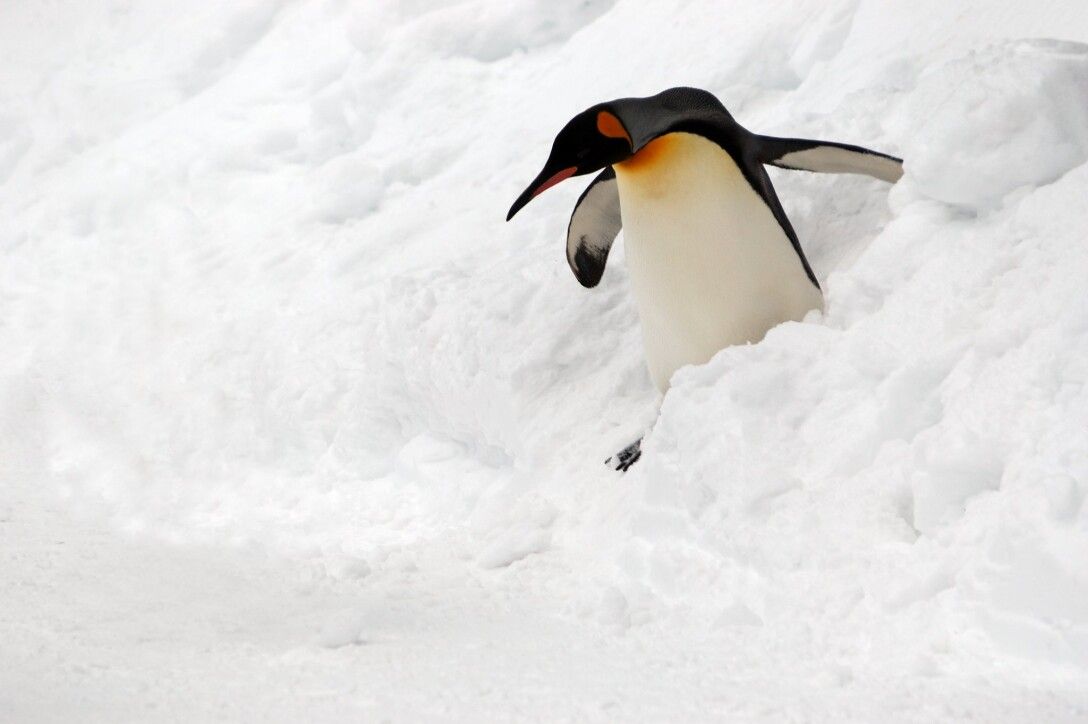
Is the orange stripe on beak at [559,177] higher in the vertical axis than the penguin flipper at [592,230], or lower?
higher

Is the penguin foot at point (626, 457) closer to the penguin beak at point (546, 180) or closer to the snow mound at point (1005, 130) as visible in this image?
the penguin beak at point (546, 180)

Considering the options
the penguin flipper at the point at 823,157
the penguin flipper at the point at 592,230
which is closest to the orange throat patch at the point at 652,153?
the penguin flipper at the point at 823,157

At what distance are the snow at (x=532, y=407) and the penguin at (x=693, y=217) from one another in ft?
0.42

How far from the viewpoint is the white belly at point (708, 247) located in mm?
1794

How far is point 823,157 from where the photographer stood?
76.5 inches

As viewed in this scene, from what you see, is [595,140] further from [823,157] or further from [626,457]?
[626,457]

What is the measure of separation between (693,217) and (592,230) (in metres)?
0.43

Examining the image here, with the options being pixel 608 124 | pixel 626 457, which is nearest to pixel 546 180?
pixel 608 124

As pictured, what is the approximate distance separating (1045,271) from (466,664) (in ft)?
3.04

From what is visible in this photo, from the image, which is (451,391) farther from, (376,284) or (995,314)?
(995,314)

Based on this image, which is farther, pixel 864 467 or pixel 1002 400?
pixel 864 467

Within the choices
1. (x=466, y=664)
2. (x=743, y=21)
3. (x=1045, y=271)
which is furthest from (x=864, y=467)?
(x=743, y=21)

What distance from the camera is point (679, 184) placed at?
5.88 ft

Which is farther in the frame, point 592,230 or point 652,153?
point 592,230
